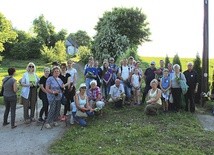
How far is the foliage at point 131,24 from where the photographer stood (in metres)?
39.3

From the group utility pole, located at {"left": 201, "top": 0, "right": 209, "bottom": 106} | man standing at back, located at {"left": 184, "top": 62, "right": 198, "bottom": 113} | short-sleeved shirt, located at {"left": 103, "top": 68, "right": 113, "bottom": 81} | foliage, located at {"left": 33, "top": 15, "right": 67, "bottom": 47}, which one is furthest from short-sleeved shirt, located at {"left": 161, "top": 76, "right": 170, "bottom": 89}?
foliage, located at {"left": 33, "top": 15, "right": 67, "bottom": 47}

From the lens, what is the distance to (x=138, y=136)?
31.6 ft

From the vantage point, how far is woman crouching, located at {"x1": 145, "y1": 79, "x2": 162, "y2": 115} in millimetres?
11703

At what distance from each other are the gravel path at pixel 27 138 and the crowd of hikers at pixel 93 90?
0.29 metres

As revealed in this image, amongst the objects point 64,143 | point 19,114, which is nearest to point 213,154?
point 64,143

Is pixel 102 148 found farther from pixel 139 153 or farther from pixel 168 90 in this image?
pixel 168 90

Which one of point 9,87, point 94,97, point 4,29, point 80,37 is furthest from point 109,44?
point 80,37

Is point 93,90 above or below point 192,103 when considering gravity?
above

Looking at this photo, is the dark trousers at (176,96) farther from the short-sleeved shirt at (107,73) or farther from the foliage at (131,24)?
the foliage at (131,24)

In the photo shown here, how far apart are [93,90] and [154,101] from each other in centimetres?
210

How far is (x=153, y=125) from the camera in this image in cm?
1070

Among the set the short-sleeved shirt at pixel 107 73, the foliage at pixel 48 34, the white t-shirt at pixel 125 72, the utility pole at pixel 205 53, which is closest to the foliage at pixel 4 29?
the foliage at pixel 48 34

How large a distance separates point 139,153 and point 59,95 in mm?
3634

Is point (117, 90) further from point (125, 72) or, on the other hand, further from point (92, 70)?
point (92, 70)
